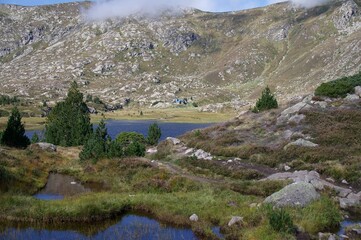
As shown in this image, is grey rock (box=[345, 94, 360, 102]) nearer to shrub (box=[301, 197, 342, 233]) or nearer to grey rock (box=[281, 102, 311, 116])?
grey rock (box=[281, 102, 311, 116])

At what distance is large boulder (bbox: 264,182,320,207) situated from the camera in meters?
29.4

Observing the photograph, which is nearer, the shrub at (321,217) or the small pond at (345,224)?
the shrub at (321,217)

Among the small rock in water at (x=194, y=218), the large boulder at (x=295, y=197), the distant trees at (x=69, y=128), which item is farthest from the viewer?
the distant trees at (x=69, y=128)

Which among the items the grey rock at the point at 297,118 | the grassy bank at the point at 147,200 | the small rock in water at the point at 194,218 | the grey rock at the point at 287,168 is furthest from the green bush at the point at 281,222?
the grey rock at the point at 297,118

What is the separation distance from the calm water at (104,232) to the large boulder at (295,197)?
7604 mm

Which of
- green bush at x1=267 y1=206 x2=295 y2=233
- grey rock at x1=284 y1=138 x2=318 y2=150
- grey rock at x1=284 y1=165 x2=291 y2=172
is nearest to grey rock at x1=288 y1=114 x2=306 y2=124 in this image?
grey rock at x1=284 y1=138 x2=318 y2=150

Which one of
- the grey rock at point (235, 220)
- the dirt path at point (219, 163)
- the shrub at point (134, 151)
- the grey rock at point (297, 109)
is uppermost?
the grey rock at point (297, 109)

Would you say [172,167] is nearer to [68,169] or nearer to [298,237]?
[68,169]

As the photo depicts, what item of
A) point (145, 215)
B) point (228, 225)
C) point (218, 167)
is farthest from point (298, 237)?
point (218, 167)

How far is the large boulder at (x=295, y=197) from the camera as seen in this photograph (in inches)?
1158

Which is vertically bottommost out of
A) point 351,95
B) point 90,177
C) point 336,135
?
point 90,177

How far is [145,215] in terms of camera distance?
3109 cm

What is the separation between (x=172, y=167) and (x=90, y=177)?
35.1 ft

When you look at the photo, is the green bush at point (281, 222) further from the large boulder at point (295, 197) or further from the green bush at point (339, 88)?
→ the green bush at point (339, 88)
